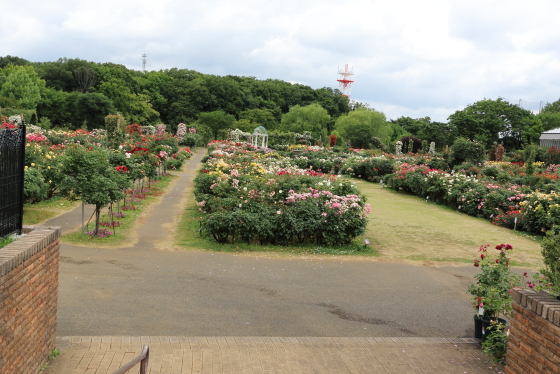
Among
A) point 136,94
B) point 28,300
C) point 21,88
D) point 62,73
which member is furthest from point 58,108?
point 28,300

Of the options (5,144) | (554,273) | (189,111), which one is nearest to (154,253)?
(5,144)

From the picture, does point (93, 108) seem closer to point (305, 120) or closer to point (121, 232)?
point (305, 120)

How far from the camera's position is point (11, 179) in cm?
459

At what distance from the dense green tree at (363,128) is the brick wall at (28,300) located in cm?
4711

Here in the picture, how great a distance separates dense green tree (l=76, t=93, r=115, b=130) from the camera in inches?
2133

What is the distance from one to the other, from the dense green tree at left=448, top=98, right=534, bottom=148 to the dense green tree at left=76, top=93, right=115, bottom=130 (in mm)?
39596

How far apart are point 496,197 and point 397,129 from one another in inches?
2259

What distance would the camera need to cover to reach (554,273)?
4680 mm

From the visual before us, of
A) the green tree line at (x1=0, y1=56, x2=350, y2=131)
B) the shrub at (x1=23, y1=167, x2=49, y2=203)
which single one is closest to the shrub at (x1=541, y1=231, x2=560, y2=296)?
the shrub at (x1=23, y1=167, x2=49, y2=203)

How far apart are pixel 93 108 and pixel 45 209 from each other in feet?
145

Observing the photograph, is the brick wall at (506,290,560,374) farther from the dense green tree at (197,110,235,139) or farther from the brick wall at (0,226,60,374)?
the dense green tree at (197,110,235,139)

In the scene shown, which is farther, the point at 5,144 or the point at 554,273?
the point at 554,273

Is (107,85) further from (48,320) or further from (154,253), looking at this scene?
(48,320)

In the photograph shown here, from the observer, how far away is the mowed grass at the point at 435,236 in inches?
436
